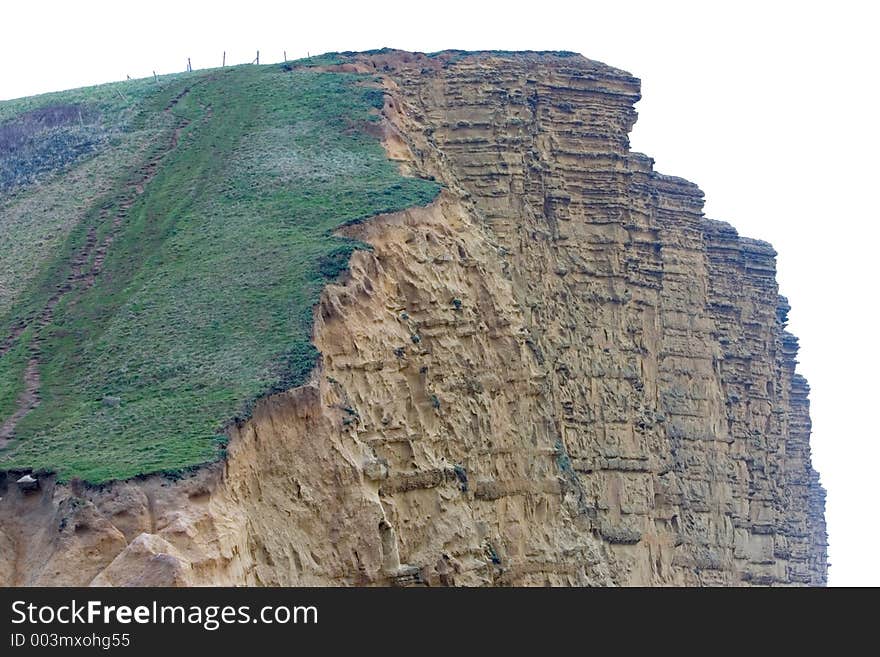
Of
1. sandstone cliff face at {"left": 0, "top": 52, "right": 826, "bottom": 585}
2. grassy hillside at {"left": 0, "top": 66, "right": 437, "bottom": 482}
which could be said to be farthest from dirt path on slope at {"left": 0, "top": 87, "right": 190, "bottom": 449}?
sandstone cliff face at {"left": 0, "top": 52, "right": 826, "bottom": 585}

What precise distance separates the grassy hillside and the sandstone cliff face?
47.1 inches

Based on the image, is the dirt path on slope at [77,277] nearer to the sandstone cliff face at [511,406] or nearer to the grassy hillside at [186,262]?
the grassy hillside at [186,262]

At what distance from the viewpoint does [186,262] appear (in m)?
70.1

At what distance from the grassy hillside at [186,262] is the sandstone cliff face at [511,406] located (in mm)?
1198

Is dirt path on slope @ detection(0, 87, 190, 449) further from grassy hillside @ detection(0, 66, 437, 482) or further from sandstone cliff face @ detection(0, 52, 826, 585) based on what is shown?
sandstone cliff face @ detection(0, 52, 826, 585)

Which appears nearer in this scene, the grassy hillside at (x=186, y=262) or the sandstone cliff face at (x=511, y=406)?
the sandstone cliff face at (x=511, y=406)

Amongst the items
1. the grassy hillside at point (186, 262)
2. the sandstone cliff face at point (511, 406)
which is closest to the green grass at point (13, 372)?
the grassy hillside at point (186, 262)

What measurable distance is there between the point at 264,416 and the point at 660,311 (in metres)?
38.5

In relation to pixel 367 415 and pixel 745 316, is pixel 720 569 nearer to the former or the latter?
pixel 745 316

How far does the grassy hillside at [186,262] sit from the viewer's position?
5772 cm

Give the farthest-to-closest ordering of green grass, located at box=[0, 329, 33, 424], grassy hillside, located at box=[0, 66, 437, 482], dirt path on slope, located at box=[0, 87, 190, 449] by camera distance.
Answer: green grass, located at box=[0, 329, 33, 424] < dirt path on slope, located at box=[0, 87, 190, 449] < grassy hillside, located at box=[0, 66, 437, 482]

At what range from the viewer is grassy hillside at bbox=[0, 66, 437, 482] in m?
57.7

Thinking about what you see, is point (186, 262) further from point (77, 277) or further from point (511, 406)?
point (511, 406)

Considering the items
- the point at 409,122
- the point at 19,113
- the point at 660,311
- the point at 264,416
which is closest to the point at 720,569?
the point at 660,311
